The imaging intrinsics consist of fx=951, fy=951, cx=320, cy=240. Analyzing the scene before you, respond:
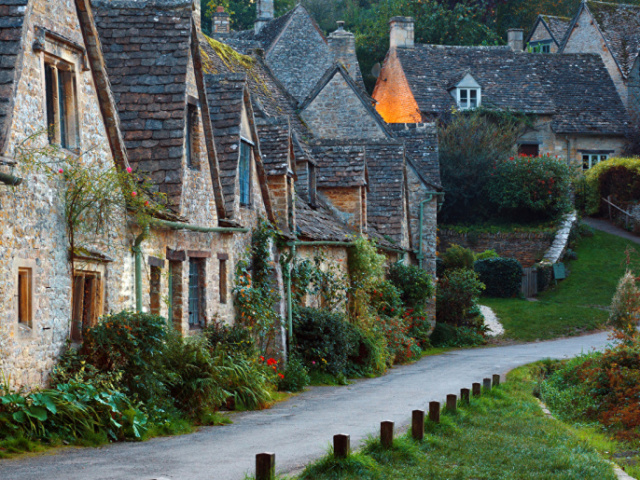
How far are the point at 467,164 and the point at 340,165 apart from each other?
2008 cm

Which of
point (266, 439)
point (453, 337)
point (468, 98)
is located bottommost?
point (453, 337)

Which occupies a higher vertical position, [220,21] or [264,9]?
[264,9]

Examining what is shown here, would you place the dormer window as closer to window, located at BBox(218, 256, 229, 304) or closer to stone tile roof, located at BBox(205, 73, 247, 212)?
stone tile roof, located at BBox(205, 73, 247, 212)

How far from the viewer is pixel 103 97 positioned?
550 inches

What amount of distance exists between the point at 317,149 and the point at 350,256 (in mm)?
4369

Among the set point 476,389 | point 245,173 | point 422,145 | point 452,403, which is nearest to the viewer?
point 452,403

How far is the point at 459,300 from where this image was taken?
34.0m

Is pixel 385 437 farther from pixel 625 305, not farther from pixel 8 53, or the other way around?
pixel 625 305

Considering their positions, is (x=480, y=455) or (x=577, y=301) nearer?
(x=480, y=455)

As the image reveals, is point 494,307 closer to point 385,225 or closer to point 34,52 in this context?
point 385,225

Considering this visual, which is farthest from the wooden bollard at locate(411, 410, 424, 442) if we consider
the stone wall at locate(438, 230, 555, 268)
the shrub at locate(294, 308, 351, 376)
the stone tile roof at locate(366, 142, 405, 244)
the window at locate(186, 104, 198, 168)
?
the stone wall at locate(438, 230, 555, 268)

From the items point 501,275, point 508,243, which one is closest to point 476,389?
point 501,275

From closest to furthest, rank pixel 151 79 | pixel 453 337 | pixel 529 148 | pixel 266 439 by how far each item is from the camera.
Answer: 1. pixel 266 439
2. pixel 151 79
3. pixel 453 337
4. pixel 529 148

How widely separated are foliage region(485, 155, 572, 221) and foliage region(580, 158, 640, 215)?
142 inches
